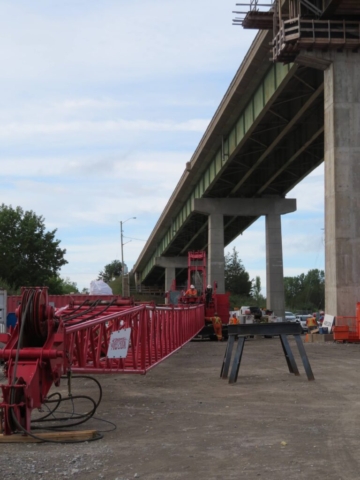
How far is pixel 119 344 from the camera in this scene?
11297mm


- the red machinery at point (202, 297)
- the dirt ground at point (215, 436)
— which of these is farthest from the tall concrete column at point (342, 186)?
the dirt ground at point (215, 436)

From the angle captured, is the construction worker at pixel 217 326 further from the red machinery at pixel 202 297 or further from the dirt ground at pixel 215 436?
the dirt ground at pixel 215 436

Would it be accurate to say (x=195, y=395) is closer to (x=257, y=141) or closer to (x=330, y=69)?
(x=330, y=69)

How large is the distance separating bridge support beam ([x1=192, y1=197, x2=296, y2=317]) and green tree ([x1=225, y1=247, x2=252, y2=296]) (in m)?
80.1

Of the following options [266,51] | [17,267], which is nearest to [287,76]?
[266,51]

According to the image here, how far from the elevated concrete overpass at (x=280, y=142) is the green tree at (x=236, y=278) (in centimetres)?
6147

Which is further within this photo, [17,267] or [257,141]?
[17,267]

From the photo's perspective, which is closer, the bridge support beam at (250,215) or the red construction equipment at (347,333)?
the red construction equipment at (347,333)

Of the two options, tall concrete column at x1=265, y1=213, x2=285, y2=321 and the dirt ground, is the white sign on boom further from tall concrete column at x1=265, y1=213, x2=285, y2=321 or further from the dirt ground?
tall concrete column at x1=265, y1=213, x2=285, y2=321

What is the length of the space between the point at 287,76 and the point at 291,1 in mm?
4276

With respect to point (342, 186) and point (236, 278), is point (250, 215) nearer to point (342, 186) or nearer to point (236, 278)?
point (342, 186)

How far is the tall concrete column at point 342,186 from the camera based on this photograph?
30203 mm

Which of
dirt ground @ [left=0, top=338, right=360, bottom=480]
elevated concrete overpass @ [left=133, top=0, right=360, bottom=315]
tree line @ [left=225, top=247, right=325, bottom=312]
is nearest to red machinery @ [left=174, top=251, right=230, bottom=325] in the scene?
elevated concrete overpass @ [left=133, top=0, right=360, bottom=315]

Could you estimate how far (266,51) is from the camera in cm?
3738
